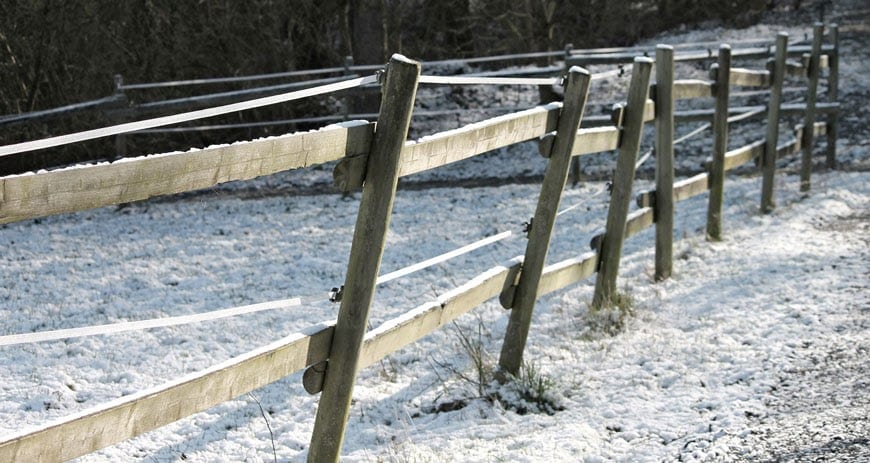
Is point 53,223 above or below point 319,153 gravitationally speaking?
below

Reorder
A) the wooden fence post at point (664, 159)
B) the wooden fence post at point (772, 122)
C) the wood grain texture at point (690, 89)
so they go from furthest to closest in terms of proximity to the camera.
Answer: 1. the wooden fence post at point (772, 122)
2. the wood grain texture at point (690, 89)
3. the wooden fence post at point (664, 159)

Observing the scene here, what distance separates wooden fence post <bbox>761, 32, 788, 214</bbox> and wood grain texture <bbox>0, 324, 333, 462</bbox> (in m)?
6.70

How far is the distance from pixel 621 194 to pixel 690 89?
5.20ft

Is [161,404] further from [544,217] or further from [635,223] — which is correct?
[635,223]

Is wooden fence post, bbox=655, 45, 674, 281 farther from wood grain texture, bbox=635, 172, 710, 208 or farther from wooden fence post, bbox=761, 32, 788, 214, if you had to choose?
wooden fence post, bbox=761, 32, 788, 214

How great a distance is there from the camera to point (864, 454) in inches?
152

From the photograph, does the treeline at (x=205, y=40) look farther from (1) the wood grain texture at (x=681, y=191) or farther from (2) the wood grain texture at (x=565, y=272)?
(2) the wood grain texture at (x=565, y=272)

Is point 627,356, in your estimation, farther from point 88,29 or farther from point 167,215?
point 88,29

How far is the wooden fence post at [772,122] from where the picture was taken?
9.06 metres

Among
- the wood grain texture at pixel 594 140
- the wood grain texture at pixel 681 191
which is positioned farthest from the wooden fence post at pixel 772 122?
the wood grain texture at pixel 594 140

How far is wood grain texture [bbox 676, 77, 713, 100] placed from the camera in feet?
23.4

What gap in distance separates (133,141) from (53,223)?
3.58 meters

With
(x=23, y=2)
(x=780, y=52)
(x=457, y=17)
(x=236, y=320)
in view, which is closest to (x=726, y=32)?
(x=457, y=17)

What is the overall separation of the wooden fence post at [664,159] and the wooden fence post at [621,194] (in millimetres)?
618
